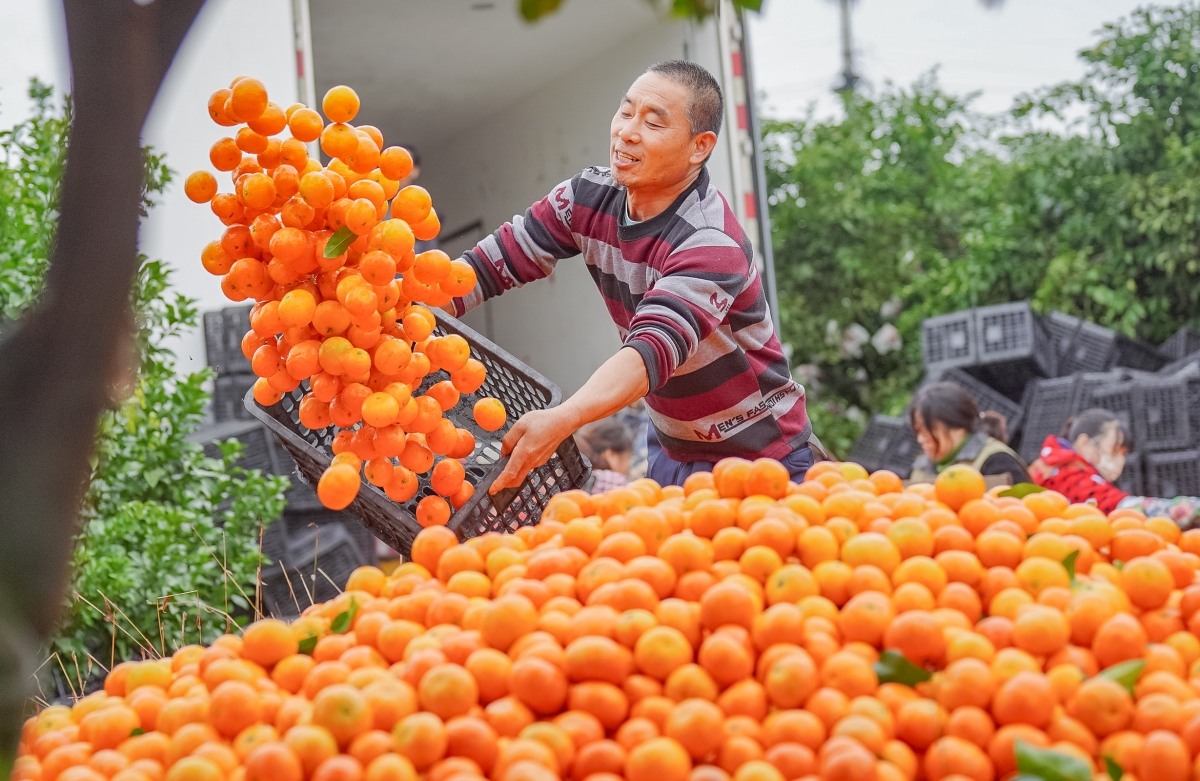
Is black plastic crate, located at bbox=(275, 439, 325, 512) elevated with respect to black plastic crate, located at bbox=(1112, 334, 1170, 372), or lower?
elevated

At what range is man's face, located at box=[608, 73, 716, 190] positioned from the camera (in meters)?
2.22

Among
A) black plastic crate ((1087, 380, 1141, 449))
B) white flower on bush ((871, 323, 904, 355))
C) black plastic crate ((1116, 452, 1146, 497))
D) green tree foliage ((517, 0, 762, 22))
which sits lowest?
black plastic crate ((1116, 452, 1146, 497))

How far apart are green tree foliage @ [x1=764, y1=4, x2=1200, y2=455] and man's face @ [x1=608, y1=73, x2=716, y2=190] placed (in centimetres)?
692

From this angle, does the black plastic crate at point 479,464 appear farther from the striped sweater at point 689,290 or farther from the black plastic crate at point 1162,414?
the black plastic crate at point 1162,414

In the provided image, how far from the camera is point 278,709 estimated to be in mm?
1229

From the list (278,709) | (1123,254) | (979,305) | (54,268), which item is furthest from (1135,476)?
(54,268)

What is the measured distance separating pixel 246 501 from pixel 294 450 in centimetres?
208

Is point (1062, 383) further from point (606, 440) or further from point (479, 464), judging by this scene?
point (479, 464)

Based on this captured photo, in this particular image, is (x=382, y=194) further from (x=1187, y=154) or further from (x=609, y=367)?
(x=1187, y=154)

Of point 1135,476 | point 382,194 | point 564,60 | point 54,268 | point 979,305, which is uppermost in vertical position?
point 564,60

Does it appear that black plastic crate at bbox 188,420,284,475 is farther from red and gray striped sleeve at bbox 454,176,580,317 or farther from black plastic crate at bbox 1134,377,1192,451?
black plastic crate at bbox 1134,377,1192,451

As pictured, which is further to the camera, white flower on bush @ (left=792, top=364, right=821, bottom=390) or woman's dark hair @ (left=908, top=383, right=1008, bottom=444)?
white flower on bush @ (left=792, top=364, right=821, bottom=390)

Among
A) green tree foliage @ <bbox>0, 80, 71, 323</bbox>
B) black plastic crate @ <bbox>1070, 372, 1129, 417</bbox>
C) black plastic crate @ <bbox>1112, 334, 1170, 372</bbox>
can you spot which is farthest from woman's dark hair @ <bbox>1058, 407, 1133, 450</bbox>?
green tree foliage @ <bbox>0, 80, 71, 323</bbox>

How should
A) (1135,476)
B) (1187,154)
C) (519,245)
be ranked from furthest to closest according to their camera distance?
(1187,154) < (1135,476) < (519,245)
